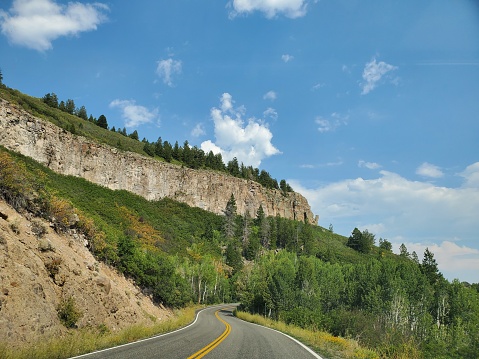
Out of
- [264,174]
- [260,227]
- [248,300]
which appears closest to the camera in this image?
[248,300]

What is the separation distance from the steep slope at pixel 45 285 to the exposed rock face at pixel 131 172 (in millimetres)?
60641

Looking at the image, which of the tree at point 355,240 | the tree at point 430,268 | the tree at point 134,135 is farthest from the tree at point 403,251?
the tree at point 134,135

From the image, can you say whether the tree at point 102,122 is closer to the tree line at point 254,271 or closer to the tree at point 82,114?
the tree at point 82,114

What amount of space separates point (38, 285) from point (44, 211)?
22.6 ft

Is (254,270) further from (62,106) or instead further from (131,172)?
(62,106)

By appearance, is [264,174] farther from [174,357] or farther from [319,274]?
[174,357]

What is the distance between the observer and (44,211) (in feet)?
63.4

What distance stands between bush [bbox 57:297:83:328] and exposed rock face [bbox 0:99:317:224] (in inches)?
2547

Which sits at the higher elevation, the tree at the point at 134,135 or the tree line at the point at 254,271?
the tree at the point at 134,135

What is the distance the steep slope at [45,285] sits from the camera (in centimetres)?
1204

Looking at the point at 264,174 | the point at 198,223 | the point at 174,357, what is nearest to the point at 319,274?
the point at 198,223

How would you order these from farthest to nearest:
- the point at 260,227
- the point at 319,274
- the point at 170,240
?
the point at 260,227
the point at 170,240
the point at 319,274

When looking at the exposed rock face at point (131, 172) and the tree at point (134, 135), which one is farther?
the tree at point (134, 135)

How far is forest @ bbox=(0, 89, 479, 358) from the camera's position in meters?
20.3
